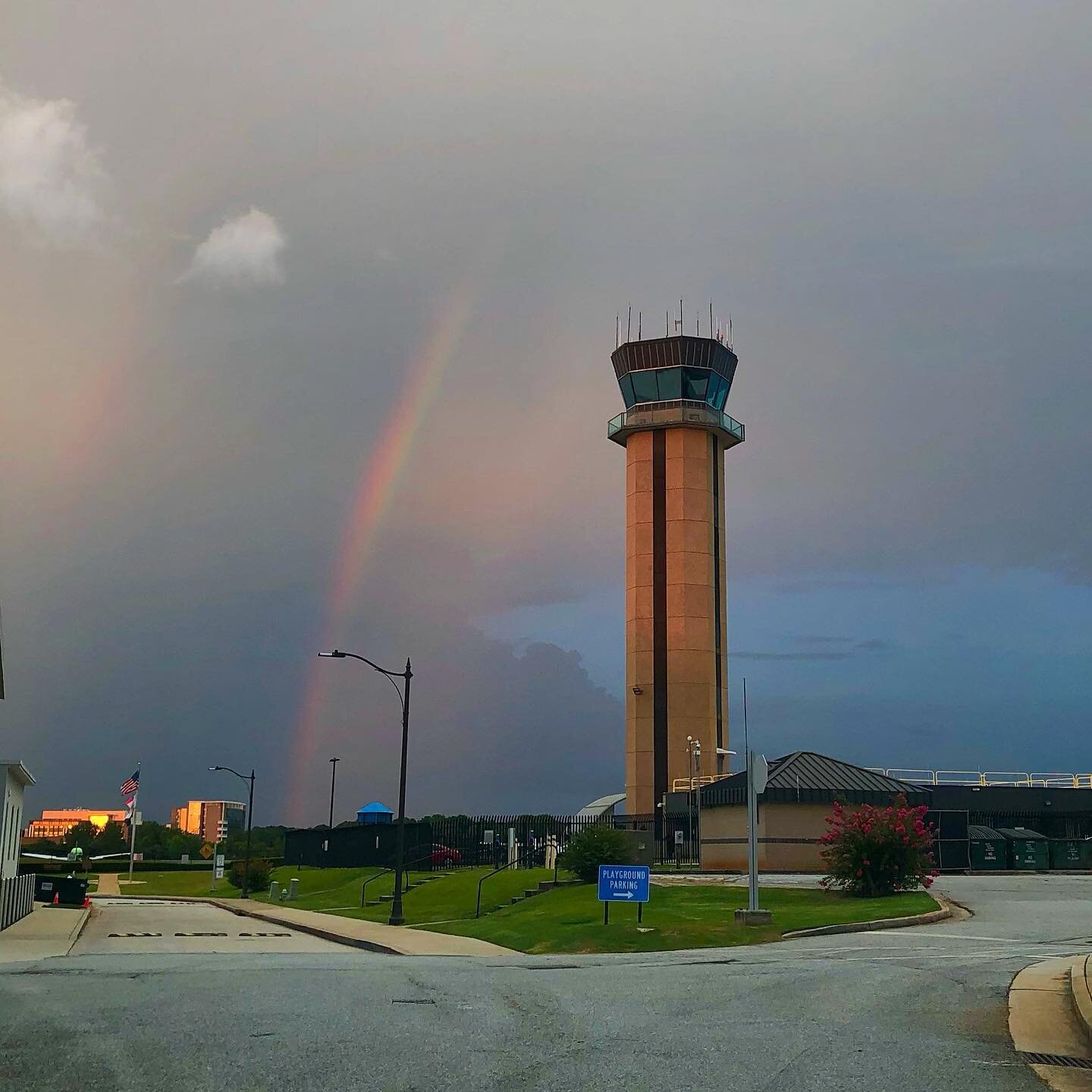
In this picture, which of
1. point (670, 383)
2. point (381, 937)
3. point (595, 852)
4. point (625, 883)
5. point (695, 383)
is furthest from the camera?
point (695, 383)

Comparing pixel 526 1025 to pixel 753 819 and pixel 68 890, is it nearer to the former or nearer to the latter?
pixel 753 819

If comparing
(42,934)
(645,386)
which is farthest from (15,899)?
(645,386)

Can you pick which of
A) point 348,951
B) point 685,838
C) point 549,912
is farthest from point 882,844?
point 685,838

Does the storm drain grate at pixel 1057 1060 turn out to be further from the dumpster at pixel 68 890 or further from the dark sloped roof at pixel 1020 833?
the dumpster at pixel 68 890

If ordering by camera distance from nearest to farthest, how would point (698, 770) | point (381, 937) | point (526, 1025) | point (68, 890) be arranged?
point (526, 1025), point (381, 937), point (68, 890), point (698, 770)

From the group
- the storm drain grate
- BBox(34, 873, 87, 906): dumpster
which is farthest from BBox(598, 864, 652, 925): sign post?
BBox(34, 873, 87, 906): dumpster

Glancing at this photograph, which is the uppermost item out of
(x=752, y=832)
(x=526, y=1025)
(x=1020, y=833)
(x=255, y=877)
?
(x=752, y=832)

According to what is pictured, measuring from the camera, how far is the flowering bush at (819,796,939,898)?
3316 centimetres

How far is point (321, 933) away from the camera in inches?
1398

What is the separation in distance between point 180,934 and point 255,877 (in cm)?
3899

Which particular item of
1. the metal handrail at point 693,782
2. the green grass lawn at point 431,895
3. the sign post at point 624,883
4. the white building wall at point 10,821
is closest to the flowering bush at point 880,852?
the sign post at point 624,883

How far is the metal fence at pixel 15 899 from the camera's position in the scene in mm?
39406

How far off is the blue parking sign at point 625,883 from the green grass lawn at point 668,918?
25.9 inches

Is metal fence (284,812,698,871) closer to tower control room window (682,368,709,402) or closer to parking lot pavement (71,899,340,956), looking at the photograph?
parking lot pavement (71,899,340,956)
